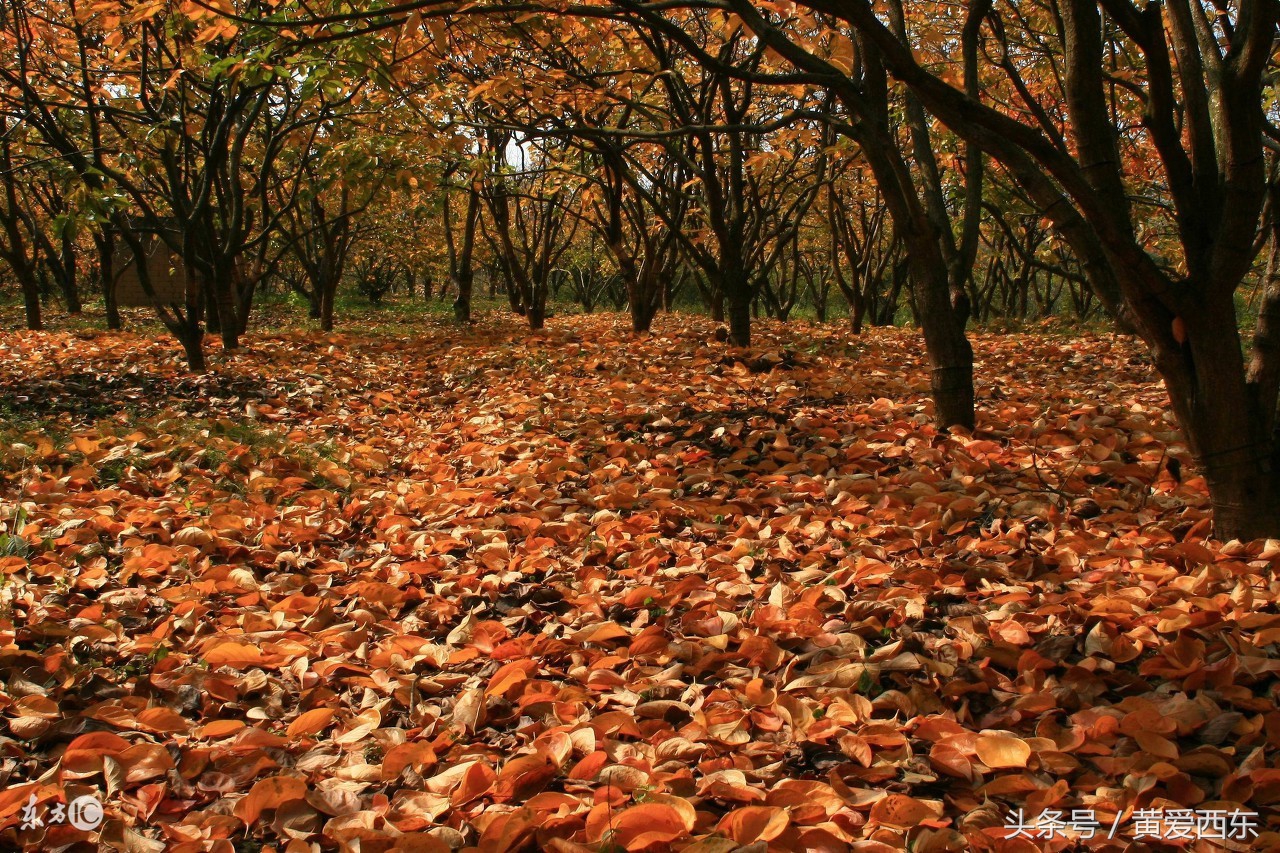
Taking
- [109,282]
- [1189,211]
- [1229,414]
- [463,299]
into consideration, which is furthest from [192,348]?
[1229,414]

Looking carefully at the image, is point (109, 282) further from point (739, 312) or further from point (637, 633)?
point (637, 633)

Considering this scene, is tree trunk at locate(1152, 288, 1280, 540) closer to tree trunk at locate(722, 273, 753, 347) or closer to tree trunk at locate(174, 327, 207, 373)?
tree trunk at locate(722, 273, 753, 347)

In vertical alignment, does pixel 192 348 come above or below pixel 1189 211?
below

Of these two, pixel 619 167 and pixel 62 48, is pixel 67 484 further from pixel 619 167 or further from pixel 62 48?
pixel 62 48

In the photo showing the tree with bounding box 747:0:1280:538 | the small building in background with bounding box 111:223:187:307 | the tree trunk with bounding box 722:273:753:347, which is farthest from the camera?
the small building in background with bounding box 111:223:187:307

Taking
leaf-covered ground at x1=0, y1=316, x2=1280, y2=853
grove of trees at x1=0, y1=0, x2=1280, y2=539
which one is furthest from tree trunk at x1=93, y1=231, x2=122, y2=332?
leaf-covered ground at x1=0, y1=316, x2=1280, y2=853

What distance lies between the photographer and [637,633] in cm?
229

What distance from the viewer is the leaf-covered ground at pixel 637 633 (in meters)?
1.57

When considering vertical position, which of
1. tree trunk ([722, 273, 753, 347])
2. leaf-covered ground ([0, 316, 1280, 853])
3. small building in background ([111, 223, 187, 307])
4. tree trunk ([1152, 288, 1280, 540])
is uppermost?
small building in background ([111, 223, 187, 307])

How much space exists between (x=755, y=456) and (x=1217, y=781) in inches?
92.3

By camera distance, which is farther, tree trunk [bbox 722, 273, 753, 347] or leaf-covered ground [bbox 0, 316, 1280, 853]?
tree trunk [bbox 722, 273, 753, 347]

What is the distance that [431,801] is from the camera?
1.60 meters

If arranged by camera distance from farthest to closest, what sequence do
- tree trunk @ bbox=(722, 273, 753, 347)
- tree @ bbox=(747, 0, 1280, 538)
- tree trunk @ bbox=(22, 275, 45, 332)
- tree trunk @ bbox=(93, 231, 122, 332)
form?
tree trunk @ bbox=(93, 231, 122, 332), tree trunk @ bbox=(22, 275, 45, 332), tree trunk @ bbox=(722, 273, 753, 347), tree @ bbox=(747, 0, 1280, 538)

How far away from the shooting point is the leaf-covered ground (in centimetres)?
157
